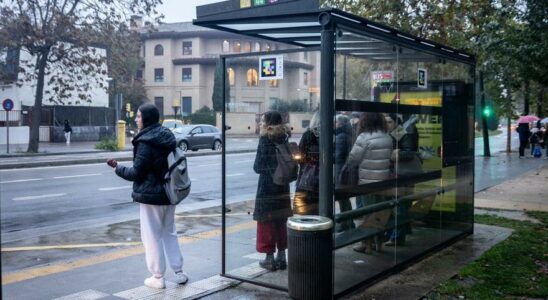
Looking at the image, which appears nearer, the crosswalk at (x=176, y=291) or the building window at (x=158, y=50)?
the crosswalk at (x=176, y=291)

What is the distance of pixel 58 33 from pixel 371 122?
25.3 m

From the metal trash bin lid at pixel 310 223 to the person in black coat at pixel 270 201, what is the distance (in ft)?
3.97

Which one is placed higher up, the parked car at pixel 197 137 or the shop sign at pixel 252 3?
the shop sign at pixel 252 3

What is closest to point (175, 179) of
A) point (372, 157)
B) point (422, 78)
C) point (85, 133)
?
point (372, 157)

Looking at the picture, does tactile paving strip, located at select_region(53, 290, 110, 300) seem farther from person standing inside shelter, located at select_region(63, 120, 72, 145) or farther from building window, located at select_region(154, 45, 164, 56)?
building window, located at select_region(154, 45, 164, 56)

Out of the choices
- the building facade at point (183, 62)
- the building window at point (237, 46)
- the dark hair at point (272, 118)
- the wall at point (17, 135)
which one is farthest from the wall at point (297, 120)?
the building window at point (237, 46)

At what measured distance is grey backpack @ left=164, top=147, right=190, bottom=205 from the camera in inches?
211

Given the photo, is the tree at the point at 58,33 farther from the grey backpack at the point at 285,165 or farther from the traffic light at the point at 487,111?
the grey backpack at the point at 285,165

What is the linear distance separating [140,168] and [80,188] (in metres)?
9.90

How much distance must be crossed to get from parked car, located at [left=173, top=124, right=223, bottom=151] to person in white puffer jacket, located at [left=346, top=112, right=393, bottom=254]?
24.7 meters

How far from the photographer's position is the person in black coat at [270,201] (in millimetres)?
5949

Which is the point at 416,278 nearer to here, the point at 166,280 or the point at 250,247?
the point at 250,247

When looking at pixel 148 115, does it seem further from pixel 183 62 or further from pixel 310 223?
pixel 183 62

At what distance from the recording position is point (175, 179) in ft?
17.8
